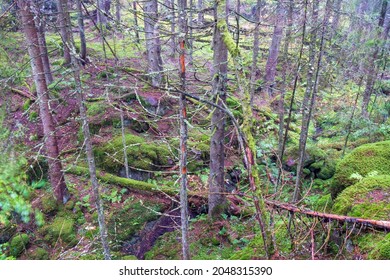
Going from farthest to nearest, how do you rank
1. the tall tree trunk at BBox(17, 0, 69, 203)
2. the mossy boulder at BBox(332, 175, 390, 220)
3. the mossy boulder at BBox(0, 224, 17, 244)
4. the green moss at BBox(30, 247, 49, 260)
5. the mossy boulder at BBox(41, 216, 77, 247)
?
the mossy boulder at BBox(41, 216, 77, 247), the mossy boulder at BBox(0, 224, 17, 244), the green moss at BBox(30, 247, 49, 260), the tall tree trunk at BBox(17, 0, 69, 203), the mossy boulder at BBox(332, 175, 390, 220)

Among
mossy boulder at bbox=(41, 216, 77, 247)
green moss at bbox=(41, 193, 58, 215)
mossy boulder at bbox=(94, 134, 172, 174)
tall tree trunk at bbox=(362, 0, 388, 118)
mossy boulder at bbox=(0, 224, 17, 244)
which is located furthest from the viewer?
tall tree trunk at bbox=(362, 0, 388, 118)

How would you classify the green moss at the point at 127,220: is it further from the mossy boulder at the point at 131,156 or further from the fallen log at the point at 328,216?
the fallen log at the point at 328,216

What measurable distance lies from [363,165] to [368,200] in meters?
2.18

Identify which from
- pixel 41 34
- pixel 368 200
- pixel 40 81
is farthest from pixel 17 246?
pixel 368 200

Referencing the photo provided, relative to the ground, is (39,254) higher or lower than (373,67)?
lower

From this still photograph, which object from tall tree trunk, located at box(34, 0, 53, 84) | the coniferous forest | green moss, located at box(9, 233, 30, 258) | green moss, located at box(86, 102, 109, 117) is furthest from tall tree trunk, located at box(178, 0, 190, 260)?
green moss, located at box(86, 102, 109, 117)

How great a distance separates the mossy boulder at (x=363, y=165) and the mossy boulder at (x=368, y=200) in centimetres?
103

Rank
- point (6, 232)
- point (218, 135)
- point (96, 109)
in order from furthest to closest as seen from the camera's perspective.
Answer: point (96, 109) → point (218, 135) → point (6, 232)

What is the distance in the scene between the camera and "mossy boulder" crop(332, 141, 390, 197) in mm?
7168

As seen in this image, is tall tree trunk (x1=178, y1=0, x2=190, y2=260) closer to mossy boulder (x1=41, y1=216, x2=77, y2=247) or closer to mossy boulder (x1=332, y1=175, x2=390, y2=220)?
mossy boulder (x1=332, y1=175, x2=390, y2=220)

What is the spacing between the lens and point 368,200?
5.50 meters

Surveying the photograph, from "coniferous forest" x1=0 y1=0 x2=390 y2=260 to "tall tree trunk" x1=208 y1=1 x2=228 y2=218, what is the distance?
0.13 ft

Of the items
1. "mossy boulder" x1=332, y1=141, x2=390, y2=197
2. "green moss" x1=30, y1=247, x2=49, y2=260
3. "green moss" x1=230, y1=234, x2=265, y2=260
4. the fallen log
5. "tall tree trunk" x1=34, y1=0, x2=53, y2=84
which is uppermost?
"tall tree trunk" x1=34, y1=0, x2=53, y2=84

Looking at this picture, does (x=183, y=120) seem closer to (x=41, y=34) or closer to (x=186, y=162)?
(x=186, y=162)
